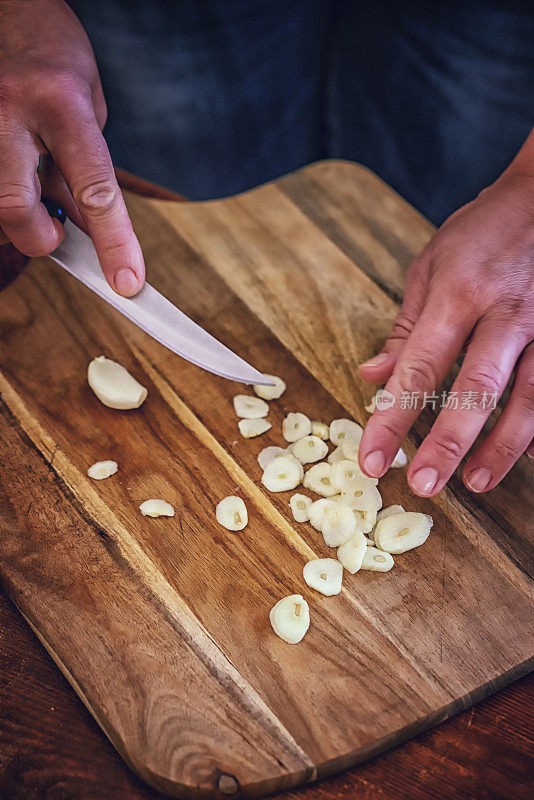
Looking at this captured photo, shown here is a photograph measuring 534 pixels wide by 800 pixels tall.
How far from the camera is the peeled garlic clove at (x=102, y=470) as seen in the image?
0.91 metres

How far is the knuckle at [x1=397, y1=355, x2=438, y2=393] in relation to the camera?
881 mm

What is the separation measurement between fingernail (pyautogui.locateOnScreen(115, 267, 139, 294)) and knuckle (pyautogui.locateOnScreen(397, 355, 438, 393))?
0.34m

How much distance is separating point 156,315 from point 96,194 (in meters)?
0.16

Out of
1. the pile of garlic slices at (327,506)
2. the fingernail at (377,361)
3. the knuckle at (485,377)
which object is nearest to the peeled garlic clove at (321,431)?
the pile of garlic slices at (327,506)

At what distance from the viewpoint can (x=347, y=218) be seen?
127 cm

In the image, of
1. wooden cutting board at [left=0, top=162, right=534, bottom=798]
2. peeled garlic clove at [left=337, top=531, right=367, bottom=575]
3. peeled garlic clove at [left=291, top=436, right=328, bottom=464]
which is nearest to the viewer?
wooden cutting board at [left=0, top=162, right=534, bottom=798]

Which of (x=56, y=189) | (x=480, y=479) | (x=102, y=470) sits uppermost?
(x=56, y=189)

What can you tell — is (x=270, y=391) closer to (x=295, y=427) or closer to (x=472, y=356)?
(x=295, y=427)

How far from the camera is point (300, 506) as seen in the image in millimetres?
895

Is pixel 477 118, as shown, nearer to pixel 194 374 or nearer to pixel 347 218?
pixel 347 218

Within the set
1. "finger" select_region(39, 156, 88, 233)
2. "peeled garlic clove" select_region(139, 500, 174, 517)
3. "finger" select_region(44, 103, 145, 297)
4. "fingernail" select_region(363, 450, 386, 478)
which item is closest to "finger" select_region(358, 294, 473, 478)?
"fingernail" select_region(363, 450, 386, 478)

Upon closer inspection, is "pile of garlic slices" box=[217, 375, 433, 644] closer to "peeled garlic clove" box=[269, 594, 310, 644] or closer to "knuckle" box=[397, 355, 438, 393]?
"peeled garlic clove" box=[269, 594, 310, 644]

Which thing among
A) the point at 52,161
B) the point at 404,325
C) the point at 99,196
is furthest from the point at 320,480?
the point at 52,161

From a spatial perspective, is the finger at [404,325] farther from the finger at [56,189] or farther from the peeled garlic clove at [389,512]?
the finger at [56,189]
